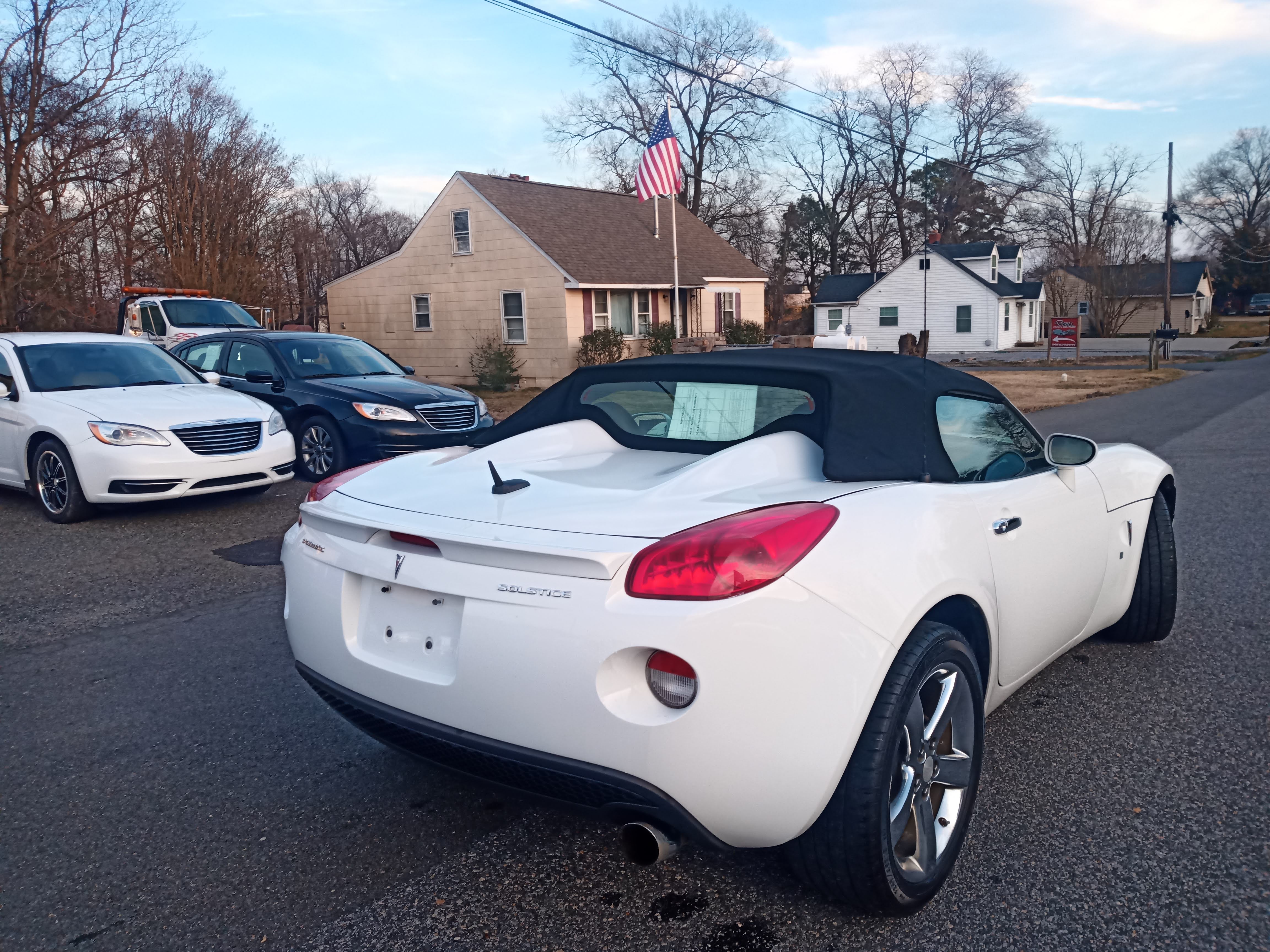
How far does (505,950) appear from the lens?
98.5 inches

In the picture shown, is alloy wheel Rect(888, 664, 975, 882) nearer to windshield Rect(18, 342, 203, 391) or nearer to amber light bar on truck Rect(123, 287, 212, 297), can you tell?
windshield Rect(18, 342, 203, 391)

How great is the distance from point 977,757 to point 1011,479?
1.00 metres

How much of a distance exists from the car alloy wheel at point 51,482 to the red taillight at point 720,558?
7.39 meters

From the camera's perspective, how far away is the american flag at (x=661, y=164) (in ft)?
76.0

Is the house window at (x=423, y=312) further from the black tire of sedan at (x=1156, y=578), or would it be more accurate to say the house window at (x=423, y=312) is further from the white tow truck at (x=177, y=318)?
the black tire of sedan at (x=1156, y=578)

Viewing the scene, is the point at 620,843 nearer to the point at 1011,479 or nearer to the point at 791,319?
the point at 1011,479

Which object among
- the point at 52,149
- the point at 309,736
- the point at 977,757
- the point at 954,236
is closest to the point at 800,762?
the point at 977,757

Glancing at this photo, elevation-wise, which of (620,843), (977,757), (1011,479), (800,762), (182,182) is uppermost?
(182,182)

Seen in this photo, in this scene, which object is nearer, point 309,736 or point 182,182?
point 309,736

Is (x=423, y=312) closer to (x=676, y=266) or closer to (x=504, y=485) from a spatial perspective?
(x=676, y=266)

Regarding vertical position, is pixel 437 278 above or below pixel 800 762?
above

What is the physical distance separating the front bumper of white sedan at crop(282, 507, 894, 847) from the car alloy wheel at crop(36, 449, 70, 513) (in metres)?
6.88

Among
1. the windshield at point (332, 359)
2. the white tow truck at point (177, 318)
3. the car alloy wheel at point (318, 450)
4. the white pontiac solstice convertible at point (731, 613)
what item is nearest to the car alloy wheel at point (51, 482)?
the car alloy wheel at point (318, 450)

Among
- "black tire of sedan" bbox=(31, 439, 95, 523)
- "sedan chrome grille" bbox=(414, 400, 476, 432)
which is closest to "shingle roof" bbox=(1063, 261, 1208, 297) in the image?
"sedan chrome grille" bbox=(414, 400, 476, 432)
